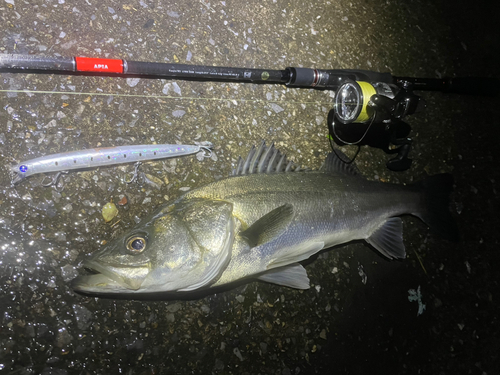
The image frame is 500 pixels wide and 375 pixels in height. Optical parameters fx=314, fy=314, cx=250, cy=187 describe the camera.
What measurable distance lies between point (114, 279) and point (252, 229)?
0.81 meters

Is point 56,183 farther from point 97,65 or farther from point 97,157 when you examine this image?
point 97,65

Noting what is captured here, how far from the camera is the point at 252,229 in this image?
6.33 ft

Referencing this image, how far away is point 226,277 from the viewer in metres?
1.95

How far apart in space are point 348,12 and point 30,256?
11.3 ft

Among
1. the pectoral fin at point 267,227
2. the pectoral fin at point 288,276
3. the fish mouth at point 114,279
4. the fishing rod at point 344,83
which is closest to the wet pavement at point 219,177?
the fishing rod at point 344,83

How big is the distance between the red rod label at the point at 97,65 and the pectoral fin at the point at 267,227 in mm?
1341

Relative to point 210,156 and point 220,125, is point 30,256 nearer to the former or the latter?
point 210,156

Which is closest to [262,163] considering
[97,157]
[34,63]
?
[97,157]

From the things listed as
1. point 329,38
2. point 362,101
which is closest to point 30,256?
point 362,101

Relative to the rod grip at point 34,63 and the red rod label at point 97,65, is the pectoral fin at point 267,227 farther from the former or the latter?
the rod grip at point 34,63

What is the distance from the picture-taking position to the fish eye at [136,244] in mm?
1719

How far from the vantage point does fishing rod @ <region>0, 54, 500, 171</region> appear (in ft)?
6.49

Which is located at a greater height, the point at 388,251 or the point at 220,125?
the point at 220,125

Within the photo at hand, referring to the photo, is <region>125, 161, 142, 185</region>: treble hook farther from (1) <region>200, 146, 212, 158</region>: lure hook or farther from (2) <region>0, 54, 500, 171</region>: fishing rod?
(2) <region>0, 54, 500, 171</region>: fishing rod
